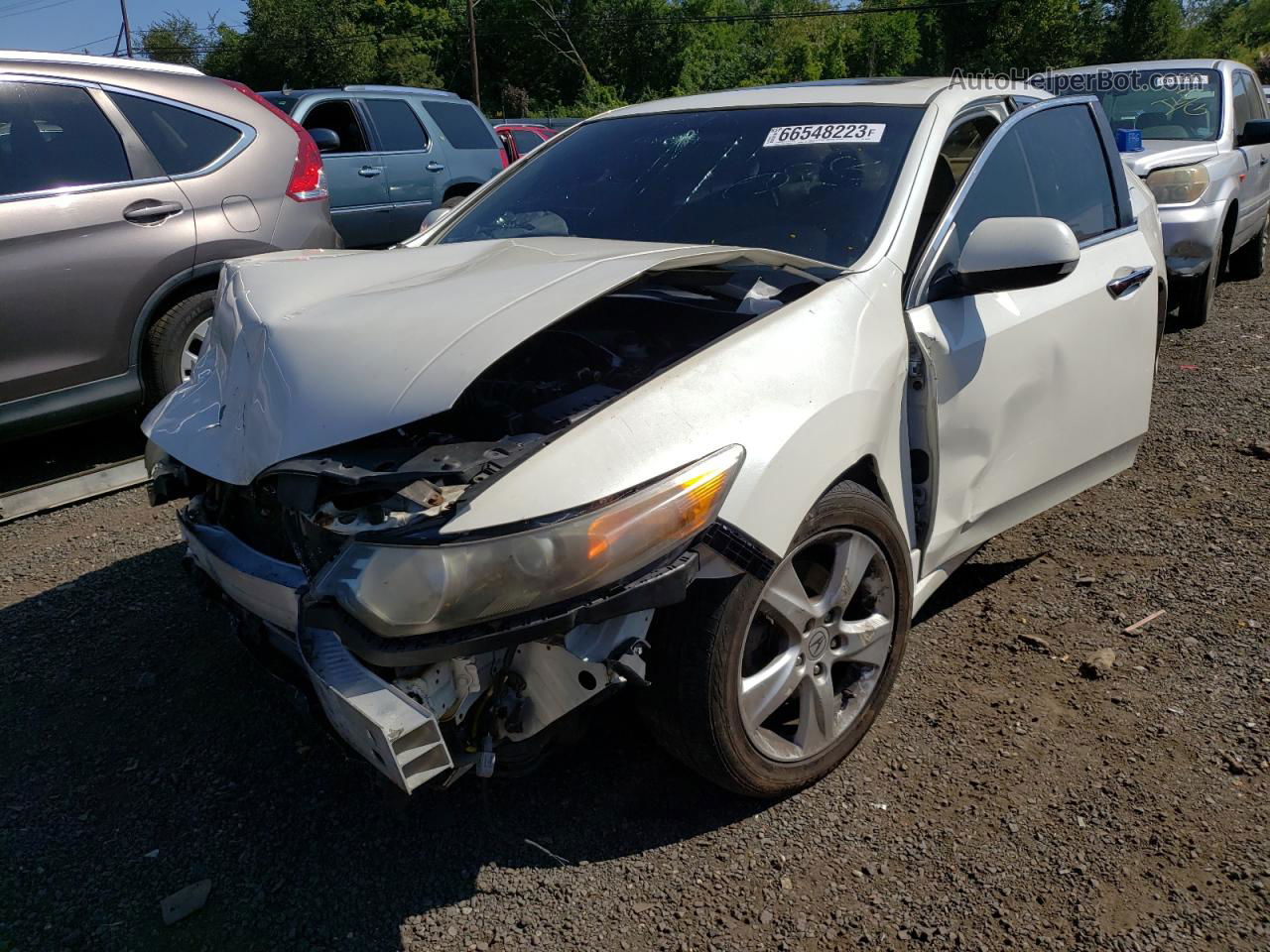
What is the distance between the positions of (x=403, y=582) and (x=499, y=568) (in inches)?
6.9

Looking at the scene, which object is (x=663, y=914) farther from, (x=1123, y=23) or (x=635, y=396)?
(x=1123, y=23)

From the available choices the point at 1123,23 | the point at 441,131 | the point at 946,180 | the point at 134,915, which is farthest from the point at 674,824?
the point at 1123,23

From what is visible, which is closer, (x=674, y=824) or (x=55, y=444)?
(x=674, y=824)

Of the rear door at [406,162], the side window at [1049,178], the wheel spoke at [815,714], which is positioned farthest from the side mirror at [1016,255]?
the rear door at [406,162]

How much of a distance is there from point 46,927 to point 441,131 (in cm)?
896

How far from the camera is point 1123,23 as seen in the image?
3544 cm

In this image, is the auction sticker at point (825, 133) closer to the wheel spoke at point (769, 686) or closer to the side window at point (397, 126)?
the wheel spoke at point (769, 686)

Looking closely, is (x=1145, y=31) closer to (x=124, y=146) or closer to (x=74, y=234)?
(x=124, y=146)

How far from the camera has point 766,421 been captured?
6.99 feet

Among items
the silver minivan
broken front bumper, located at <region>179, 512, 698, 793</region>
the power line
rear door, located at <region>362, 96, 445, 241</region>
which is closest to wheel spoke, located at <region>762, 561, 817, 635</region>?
broken front bumper, located at <region>179, 512, 698, 793</region>

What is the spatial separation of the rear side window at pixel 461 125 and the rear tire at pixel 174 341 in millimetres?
5698

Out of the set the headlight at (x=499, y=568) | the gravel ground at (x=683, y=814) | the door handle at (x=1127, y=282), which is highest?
the door handle at (x=1127, y=282)

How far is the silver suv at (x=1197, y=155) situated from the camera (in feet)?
21.8

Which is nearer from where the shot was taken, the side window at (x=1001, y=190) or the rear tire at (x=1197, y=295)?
the side window at (x=1001, y=190)
